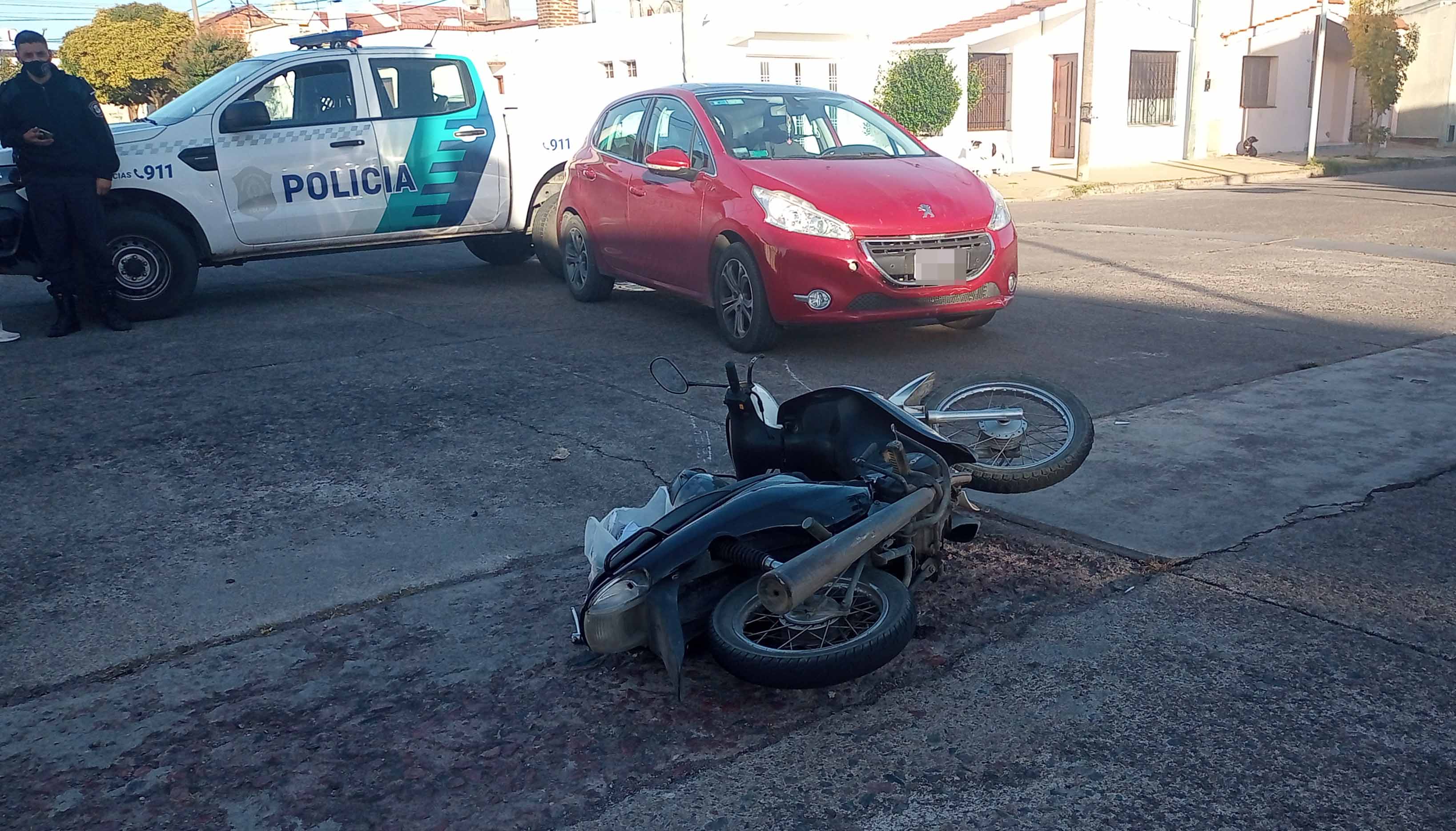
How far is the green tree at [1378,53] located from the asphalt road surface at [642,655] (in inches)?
946

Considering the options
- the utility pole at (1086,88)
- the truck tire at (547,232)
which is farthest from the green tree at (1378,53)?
the truck tire at (547,232)

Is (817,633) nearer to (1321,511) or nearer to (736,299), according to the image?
(1321,511)

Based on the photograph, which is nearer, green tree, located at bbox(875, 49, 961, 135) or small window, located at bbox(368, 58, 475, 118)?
small window, located at bbox(368, 58, 475, 118)

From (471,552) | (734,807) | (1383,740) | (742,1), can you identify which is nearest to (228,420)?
(471,552)

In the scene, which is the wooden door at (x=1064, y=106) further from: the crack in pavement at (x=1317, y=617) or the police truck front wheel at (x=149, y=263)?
the crack in pavement at (x=1317, y=617)

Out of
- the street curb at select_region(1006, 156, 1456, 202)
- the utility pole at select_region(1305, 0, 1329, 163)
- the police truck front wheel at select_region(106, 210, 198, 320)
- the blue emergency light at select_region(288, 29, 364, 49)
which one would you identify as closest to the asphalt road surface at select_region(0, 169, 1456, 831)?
the police truck front wheel at select_region(106, 210, 198, 320)

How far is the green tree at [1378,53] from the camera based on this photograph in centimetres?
2806

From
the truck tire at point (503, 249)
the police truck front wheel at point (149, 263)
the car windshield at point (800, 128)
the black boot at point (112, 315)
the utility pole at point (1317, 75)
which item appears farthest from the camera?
the utility pole at point (1317, 75)

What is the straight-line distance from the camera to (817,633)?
130 inches

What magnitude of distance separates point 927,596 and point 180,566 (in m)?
2.60

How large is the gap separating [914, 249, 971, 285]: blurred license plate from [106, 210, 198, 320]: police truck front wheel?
214 inches

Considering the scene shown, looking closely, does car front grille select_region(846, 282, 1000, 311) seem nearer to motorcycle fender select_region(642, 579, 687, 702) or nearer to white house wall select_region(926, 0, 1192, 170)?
motorcycle fender select_region(642, 579, 687, 702)

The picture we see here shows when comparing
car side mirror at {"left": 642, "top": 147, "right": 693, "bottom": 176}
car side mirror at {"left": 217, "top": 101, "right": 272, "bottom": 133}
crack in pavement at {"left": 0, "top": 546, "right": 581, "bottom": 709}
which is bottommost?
crack in pavement at {"left": 0, "top": 546, "right": 581, "bottom": 709}

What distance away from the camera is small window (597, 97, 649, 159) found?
29.0 ft
